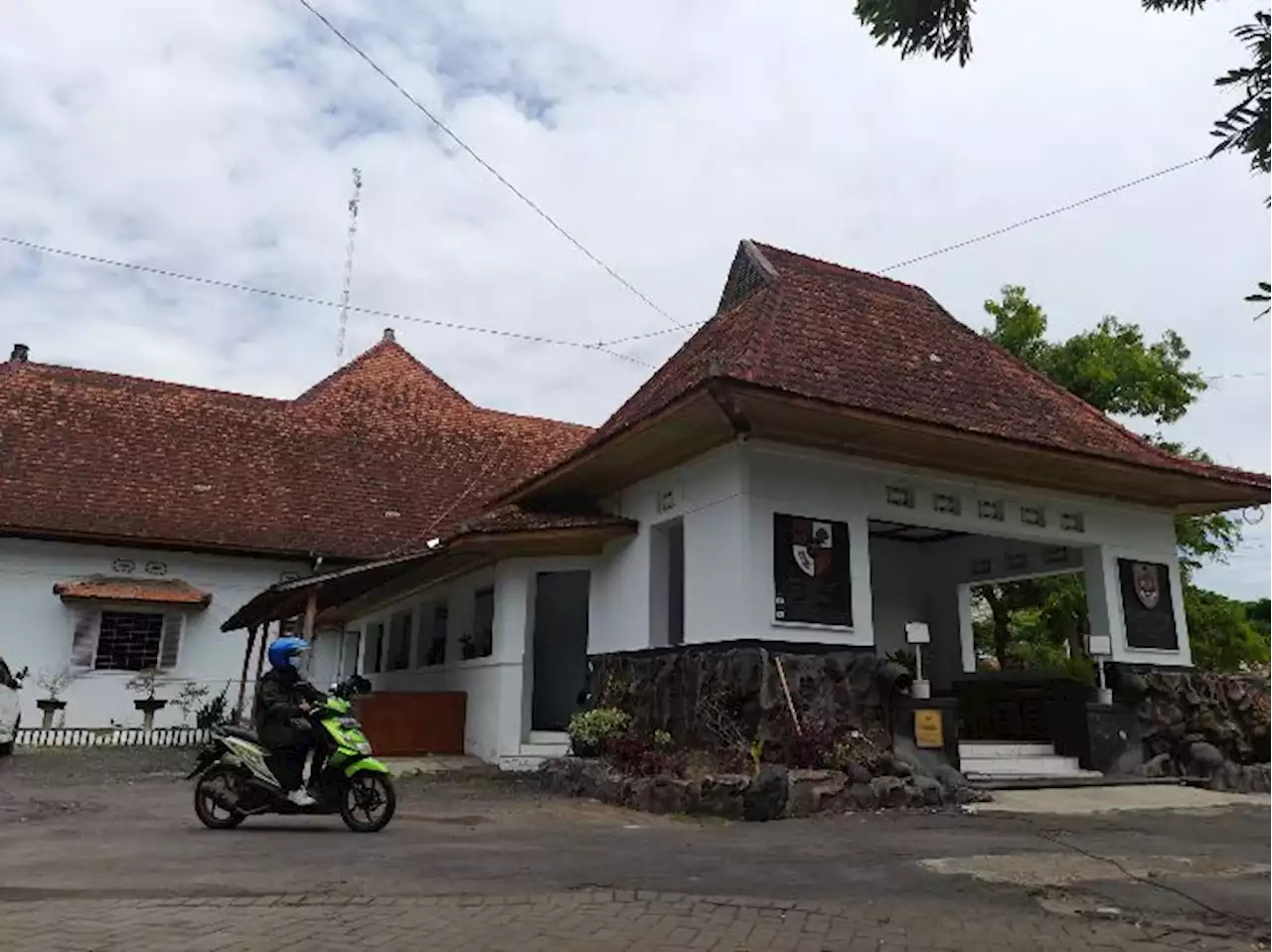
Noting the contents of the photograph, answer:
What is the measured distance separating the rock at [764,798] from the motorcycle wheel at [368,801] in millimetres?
2735

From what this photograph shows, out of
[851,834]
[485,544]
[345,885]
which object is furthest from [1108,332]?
[345,885]

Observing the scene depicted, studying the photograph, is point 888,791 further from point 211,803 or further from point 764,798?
point 211,803

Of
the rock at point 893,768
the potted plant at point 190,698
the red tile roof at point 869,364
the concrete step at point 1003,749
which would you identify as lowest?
the rock at point 893,768

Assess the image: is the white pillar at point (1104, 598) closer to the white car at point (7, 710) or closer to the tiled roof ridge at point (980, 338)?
the tiled roof ridge at point (980, 338)

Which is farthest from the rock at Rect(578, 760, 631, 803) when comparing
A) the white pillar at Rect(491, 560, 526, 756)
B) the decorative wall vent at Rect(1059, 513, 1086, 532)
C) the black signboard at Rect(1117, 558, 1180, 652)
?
the black signboard at Rect(1117, 558, 1180, 652)

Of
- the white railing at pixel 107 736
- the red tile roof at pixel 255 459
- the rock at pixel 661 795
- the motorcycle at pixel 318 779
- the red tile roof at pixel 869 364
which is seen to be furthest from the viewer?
the red tile roof at pixel 255 459

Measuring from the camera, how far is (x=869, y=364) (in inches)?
420

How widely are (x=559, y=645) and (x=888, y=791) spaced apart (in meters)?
7.73

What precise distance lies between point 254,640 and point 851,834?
45.6 feet

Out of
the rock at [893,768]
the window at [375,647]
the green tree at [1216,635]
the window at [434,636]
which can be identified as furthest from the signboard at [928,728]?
the window at [375,647]

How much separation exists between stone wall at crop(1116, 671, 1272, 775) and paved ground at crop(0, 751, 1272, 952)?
3.09 meters

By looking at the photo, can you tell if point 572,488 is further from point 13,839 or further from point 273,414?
point 273,414

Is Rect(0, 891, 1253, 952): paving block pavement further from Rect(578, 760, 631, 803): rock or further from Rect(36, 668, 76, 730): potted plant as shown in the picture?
Rect(36, 668, 76, 730): potted plant

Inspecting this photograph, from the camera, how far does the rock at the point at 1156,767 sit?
34.6ft
